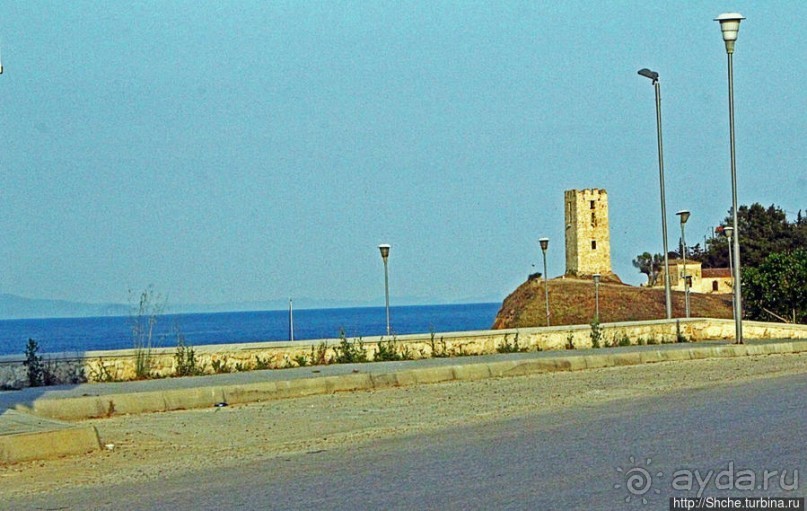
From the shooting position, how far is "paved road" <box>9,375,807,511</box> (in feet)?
26.6

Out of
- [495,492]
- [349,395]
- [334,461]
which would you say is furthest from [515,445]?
[349,395]

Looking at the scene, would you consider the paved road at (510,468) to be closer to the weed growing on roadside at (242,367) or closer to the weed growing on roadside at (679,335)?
the weed growing on roadside at (242,367)

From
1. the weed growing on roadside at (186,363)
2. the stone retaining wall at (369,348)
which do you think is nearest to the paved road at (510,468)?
the weed growing on roadside at (186,363)

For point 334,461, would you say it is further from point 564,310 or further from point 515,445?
point 564,310

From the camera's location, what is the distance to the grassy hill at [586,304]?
86875 mm

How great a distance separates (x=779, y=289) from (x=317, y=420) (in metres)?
27.2

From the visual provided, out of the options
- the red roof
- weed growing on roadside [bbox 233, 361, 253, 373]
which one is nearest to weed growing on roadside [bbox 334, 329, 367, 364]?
weed growing on roadside [bbox 233, 361, 253, 373]

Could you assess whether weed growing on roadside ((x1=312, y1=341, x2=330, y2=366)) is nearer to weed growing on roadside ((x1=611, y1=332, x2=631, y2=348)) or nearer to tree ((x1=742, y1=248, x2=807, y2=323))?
weed growing on roadside ((x1=611, y1=332, x2=631, y2=348))

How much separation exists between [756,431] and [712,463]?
2.06 m

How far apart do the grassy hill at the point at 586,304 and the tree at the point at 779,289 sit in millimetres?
41729

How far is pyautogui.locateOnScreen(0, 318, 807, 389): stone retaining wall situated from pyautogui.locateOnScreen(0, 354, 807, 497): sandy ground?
3.18 metres

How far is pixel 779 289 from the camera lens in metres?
37.4

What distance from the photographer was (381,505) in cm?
795

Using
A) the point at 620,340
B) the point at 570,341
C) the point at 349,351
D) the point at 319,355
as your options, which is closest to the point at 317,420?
the point at 319,355
